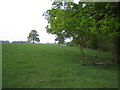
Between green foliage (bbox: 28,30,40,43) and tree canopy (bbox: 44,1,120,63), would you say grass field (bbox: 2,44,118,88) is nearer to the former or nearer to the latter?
tree canopy (bbox: 44,1,120,63)

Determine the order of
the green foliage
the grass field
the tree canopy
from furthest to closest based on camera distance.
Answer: the green foliage < the tree canopy < the grass field

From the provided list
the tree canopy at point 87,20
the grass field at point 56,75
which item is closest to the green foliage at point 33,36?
the grass field at point 56,75

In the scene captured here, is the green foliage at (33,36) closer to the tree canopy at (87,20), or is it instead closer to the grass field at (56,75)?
the grass field at (56,75)

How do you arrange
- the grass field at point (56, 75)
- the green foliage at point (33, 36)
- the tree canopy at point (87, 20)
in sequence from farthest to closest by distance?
the green foliage at point (33, 36) < the tree canopy at point (87, 20) < the grass field at point (56, 75)

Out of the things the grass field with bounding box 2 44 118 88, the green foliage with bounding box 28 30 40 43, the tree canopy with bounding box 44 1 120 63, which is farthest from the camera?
the green foliage with bounding box 28 30 40 43

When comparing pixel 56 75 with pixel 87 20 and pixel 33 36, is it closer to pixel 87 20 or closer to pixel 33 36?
pixel 87 20

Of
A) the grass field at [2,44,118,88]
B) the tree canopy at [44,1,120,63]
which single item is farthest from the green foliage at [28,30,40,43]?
the tree canopy at [44,1,120,63]

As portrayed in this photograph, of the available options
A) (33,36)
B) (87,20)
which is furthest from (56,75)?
(33,36)

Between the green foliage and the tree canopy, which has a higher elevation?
the green foliage

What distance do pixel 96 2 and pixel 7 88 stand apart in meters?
6.81

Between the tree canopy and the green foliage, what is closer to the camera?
the tree canopy

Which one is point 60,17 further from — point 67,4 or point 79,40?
point 79,40

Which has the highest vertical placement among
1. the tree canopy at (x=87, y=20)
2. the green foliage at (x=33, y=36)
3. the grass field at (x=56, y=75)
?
the green foliage at (x=33, y=36)

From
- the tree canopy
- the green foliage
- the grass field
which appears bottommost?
the grass field
